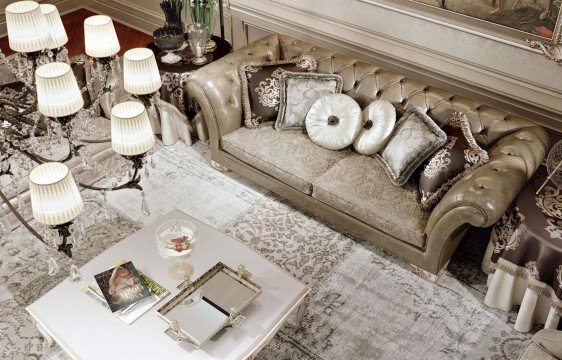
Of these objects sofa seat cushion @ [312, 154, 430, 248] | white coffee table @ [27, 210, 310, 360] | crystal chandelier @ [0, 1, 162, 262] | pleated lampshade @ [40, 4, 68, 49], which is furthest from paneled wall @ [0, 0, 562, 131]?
pleated lampshade @ [40, 4, 68, 49]

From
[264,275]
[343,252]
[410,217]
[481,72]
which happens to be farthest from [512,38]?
[264,275]

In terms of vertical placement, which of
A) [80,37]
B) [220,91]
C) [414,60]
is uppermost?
[414,60]

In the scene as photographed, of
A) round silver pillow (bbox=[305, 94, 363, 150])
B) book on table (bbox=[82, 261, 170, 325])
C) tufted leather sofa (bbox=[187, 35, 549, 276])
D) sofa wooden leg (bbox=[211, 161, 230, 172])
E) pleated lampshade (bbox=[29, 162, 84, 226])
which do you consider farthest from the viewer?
sofa wooden leg (bbox=[211, 161, 230, 172])

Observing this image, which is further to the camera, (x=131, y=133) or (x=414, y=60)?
(x=414, y=60)

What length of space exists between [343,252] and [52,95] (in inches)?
65.3

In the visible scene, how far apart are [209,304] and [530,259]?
1352 millimetres

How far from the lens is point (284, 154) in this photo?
3127 millimetres

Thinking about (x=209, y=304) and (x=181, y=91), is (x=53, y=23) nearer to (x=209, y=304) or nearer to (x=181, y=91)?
(x=209, y=304)

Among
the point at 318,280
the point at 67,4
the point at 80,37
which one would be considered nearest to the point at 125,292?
the point at 318,280

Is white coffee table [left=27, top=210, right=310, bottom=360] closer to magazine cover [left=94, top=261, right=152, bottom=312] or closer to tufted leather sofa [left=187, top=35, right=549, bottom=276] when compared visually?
magazine cover [left=94, top=261, right=152, bottom=312]

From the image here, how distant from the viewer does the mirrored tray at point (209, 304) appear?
7.07 feet

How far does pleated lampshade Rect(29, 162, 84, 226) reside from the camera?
5.22ft

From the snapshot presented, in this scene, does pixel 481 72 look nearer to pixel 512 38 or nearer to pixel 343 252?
pixel 512 38

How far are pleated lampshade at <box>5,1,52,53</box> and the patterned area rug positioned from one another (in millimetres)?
1244
